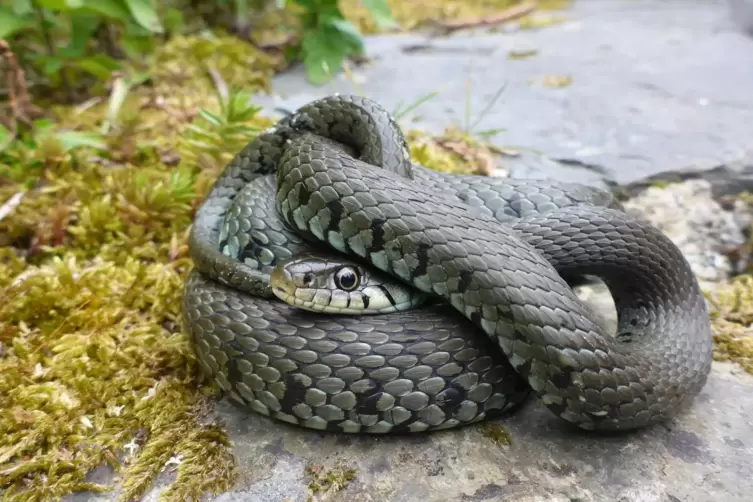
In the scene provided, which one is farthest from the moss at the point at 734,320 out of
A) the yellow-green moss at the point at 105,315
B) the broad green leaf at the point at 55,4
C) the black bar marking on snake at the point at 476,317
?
the broad green leaf at the point at 55,4

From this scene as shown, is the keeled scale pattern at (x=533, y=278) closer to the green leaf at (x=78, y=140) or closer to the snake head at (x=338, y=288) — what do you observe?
the snake head at (x=338, y=288)

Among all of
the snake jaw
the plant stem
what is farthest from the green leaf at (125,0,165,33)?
the snake jaw

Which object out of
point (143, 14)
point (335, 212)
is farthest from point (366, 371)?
point (143, 14)

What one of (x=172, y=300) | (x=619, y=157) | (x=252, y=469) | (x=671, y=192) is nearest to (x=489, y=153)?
(x=619, y=157)

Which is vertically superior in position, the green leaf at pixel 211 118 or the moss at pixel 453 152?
the green leaf at pixel 211 118

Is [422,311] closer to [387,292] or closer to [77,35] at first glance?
[387,292]

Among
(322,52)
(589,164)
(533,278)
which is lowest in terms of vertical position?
(589,164)

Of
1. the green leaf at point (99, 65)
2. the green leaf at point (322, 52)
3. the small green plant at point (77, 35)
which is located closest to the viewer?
the small green plant at point (77, 35)
